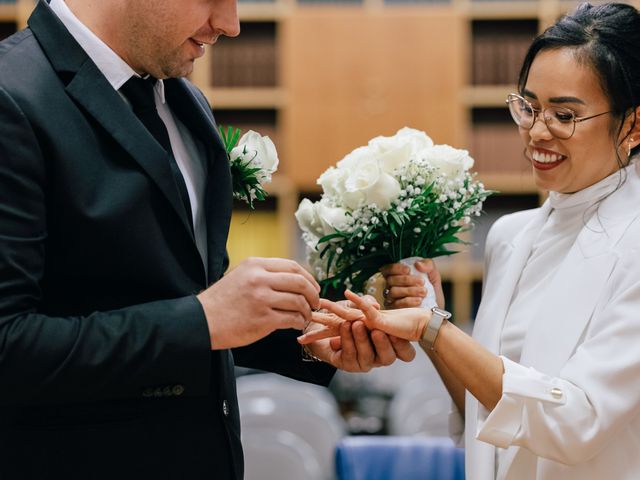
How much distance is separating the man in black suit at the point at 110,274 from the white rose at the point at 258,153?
1.19ft

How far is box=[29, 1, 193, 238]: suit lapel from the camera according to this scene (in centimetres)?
166

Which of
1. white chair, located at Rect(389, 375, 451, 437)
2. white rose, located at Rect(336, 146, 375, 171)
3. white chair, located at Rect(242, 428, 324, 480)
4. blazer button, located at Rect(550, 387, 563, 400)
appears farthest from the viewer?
white chair, located at Rect(389, 375, 451, 437)

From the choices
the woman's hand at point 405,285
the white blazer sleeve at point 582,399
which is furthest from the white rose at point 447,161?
the white blazer sleeve at point 582,399

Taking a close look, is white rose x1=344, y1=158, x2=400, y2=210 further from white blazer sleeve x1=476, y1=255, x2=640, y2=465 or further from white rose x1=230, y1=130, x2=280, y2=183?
white blazer sleeve x1=476, y1=255, x2=640, y2=465

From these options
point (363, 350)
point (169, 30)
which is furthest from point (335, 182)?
point (169, 30)

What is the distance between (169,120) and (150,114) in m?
0.13

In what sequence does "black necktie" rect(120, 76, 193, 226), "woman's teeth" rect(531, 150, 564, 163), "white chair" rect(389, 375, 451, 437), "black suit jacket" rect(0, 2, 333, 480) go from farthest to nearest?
"white chair" rect(389, 375, 451, 437)
"woman's teeth" rect(531, 150, 564, 163)
"black necktie" rect(120, 76, 193, 226)
"black suit jacket" rect(0, 2, 333, 480)

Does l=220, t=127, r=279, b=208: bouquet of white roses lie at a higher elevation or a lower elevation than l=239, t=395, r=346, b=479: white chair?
higher

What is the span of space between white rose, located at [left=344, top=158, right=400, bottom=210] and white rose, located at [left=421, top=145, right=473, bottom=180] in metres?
0.11

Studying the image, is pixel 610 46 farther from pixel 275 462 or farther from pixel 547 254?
pixel 275 462

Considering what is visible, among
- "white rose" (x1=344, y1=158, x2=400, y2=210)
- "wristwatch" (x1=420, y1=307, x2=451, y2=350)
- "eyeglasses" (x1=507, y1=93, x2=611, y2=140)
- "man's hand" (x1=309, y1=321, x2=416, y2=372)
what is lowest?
"man's hand" (x1=309, y1=321, x2=416, y2=372)

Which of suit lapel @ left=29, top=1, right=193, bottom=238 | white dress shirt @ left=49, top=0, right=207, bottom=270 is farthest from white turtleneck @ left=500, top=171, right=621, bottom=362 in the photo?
suit lapel @ left=29, top=1, right=193, bottom=238

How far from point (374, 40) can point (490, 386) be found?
17.7 ft

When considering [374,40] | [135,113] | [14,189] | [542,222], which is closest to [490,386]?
[542,222]
